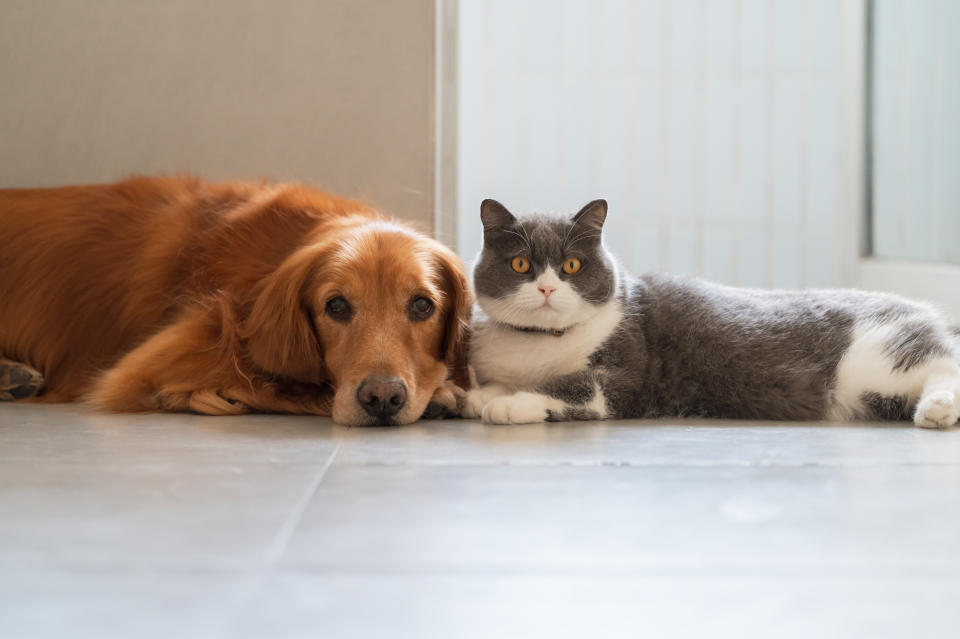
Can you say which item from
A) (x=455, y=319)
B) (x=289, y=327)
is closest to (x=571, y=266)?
(x=455, y=319)

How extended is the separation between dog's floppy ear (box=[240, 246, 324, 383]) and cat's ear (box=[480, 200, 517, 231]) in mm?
385

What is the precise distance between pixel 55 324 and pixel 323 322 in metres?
0.81

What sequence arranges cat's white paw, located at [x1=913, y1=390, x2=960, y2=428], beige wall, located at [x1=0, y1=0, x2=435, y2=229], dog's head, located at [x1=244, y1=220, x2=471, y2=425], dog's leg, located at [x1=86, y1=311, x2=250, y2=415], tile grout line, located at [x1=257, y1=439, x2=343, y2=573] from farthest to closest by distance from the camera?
1. beige wall, located at [x1=0, y1=0, x2=435, y2=229]
2. dog's leg, located at [x1=86, y1=311, x2=250, y2=415]
3. dog's head, located at [x1=244, y1=220, x2=471, y2=425]
4. cat's white paw, located at [x1=913, y1=390, x2=960, y2=428]
5. tile grout line, located at [x1=257, y1=439, x2=343, y2=573]

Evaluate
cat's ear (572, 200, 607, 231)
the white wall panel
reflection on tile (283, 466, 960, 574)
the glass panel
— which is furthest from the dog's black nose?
the glass panel

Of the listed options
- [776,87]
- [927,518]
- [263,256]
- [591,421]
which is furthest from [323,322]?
[776,87]

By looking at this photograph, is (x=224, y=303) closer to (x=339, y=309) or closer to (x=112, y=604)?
(x=339, y=309)

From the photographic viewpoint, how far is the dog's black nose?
1988 millimetres

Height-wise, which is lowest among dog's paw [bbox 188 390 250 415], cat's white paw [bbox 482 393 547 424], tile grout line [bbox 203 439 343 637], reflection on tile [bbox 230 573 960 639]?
dog's paw [bbox 188 390 250 415]

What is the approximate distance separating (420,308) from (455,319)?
0.47ft

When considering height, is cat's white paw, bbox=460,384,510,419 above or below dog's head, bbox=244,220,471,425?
below

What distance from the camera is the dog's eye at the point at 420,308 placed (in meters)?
2.17

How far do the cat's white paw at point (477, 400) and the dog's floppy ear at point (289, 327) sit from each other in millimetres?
337

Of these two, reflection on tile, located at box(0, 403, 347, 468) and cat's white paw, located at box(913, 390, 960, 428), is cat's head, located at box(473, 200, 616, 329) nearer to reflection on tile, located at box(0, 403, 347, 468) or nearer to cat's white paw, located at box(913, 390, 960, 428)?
reflection on tile, located at box(0, 403, 347, 468)

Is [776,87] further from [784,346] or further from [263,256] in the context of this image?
[263,256]
